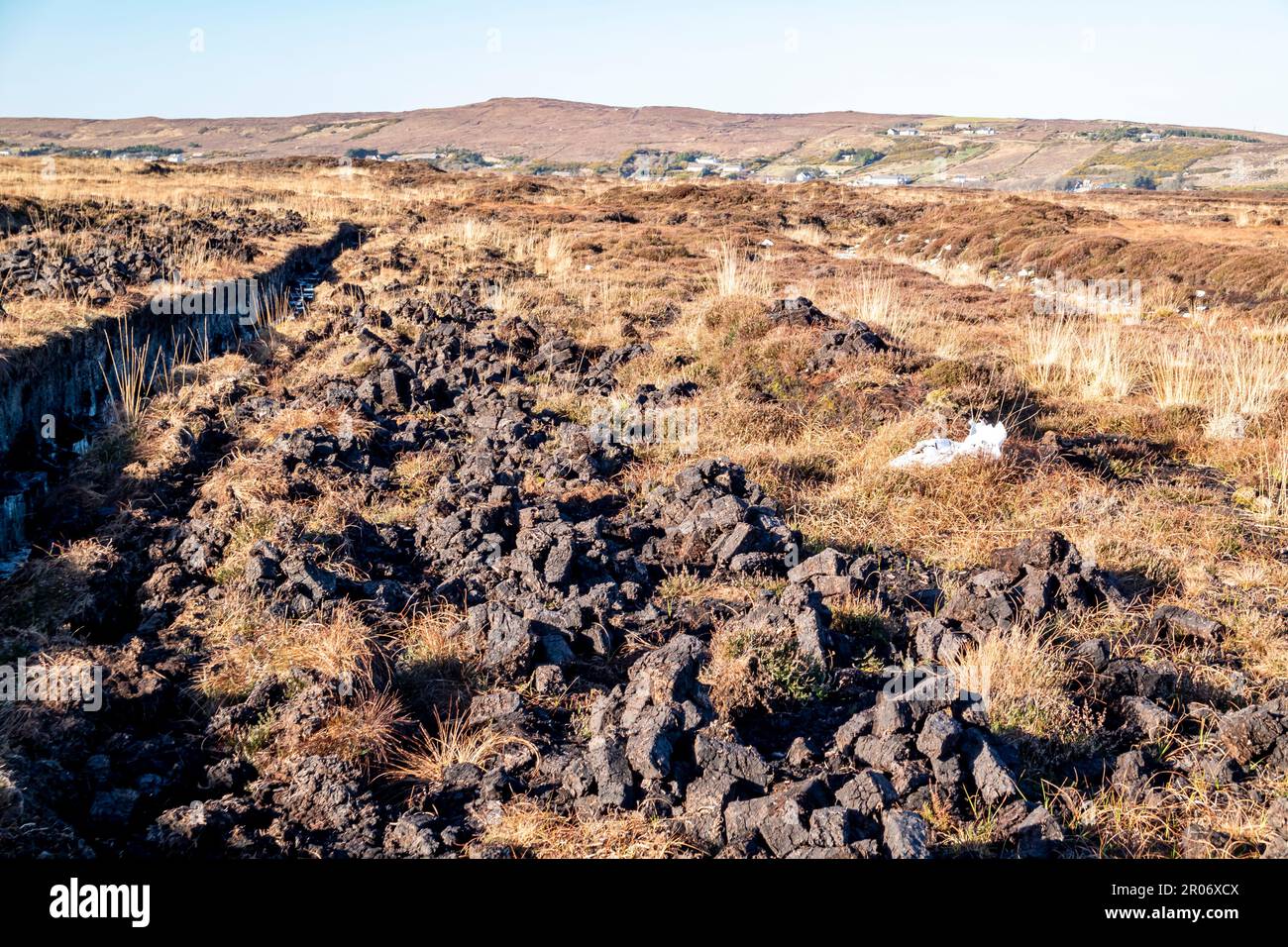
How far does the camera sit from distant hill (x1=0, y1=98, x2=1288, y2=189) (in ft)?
275

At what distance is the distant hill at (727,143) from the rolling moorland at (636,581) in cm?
7366

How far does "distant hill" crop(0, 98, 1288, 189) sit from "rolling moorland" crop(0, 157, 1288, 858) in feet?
242

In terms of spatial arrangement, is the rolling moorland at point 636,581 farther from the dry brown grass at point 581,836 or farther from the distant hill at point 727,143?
the distant hill at point 727,143

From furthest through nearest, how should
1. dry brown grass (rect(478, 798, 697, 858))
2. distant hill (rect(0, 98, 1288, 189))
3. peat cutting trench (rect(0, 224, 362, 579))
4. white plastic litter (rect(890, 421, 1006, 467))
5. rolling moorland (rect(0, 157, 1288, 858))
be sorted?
1. distant hill (rect(0, 98, 1288, 189))
2. peat cutting trench (rect(0, 224, 362, 579))
3. white plastic litter (rect(890, 421, 1006, 467))
4. rolling moorland (rect(0, 157, 1288, 858))
5. dry brown grass (rect(478, 798, 697, 858))

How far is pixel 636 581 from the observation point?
5234 mm

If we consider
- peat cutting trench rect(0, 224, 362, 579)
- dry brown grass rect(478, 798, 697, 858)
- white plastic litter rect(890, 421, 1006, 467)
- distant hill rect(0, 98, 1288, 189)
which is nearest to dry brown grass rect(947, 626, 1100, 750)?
dry brown grass rect(478, 798, 697, 858)

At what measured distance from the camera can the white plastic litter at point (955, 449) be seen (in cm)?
653

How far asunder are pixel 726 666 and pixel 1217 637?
262cm

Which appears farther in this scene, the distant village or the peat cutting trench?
the distant village

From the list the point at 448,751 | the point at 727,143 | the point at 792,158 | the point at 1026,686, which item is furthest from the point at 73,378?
the point at 727,143

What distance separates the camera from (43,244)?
45.9ft

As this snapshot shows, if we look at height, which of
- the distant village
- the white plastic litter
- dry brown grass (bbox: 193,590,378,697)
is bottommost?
dry brown grass (bbox: 193,590,378,697)

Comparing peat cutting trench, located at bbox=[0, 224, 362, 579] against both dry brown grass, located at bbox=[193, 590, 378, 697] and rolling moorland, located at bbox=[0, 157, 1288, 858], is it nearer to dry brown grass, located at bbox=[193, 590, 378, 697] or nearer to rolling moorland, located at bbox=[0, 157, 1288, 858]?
rolling moorland, located at bbox=[0, 157, 1288, 858]

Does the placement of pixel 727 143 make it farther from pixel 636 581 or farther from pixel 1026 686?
pixel 1026 686
